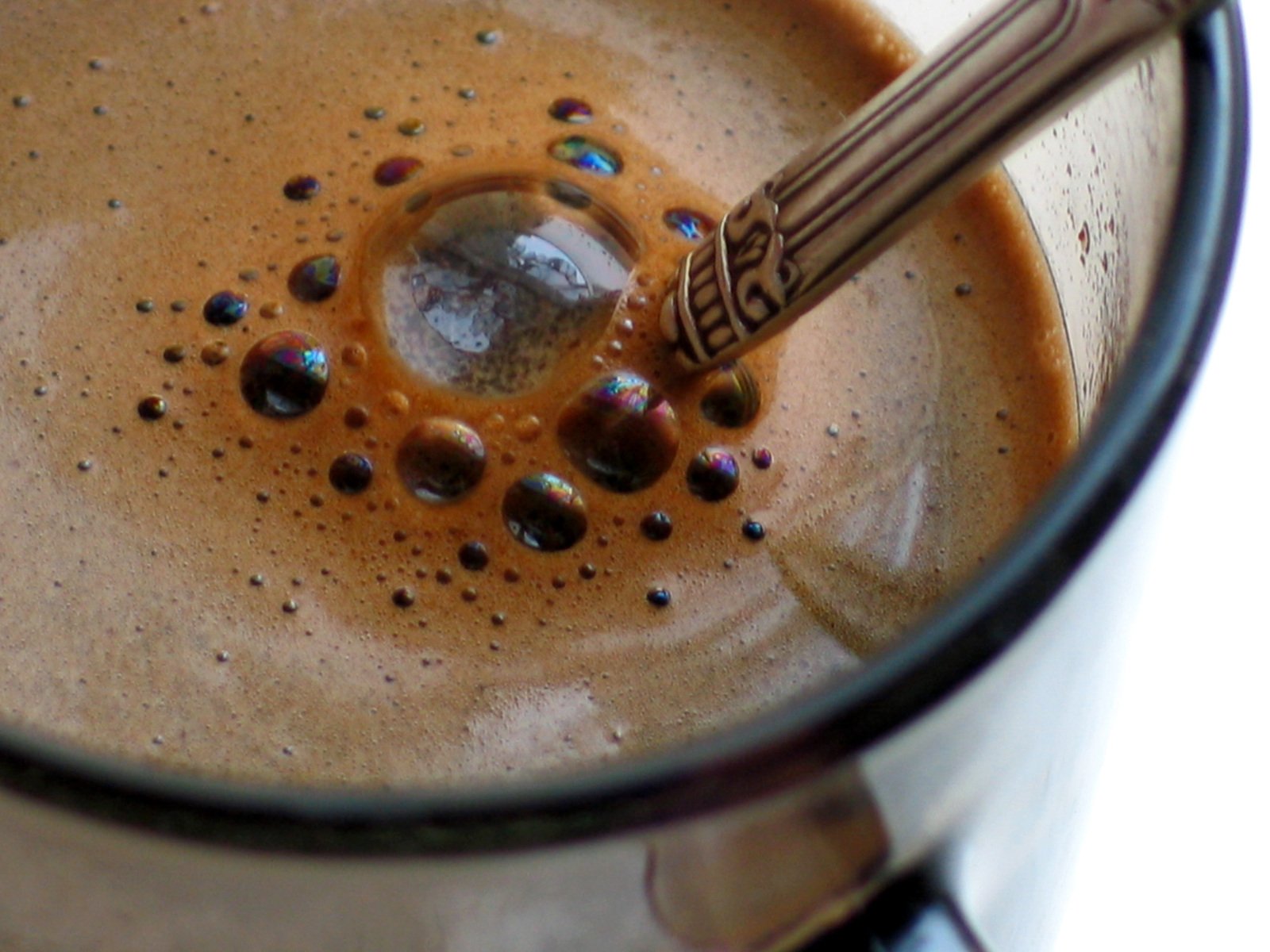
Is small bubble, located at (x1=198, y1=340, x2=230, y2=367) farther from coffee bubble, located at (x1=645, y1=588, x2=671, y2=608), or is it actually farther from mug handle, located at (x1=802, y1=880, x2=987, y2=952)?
mug handle, located at (x1=802, y1=880, x2=987, y2=952)

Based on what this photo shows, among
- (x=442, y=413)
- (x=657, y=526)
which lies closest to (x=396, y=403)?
(x=442, y=413)

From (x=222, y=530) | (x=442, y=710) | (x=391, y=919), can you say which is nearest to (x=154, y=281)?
(x=222, y=530)

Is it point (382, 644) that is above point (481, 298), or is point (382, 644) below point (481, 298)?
below

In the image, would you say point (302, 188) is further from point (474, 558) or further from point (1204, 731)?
point (1204, 731)

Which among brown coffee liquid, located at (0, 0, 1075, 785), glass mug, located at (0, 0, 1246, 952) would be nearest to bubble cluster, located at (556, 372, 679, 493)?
brown coffee liquid, located at (0, 0, 1075, 785)

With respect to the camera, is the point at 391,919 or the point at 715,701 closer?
the point at 391,919

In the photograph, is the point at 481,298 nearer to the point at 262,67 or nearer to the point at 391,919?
the point at 262,67

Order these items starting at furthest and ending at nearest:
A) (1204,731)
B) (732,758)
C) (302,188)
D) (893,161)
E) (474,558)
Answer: (1204,731) < (302,188) < (474,558) < (893,161) < (732,758)

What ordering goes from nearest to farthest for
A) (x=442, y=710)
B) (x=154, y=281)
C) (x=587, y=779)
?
(x=587, y=779) → (x=442, y=710) → (x=154, y=281)
